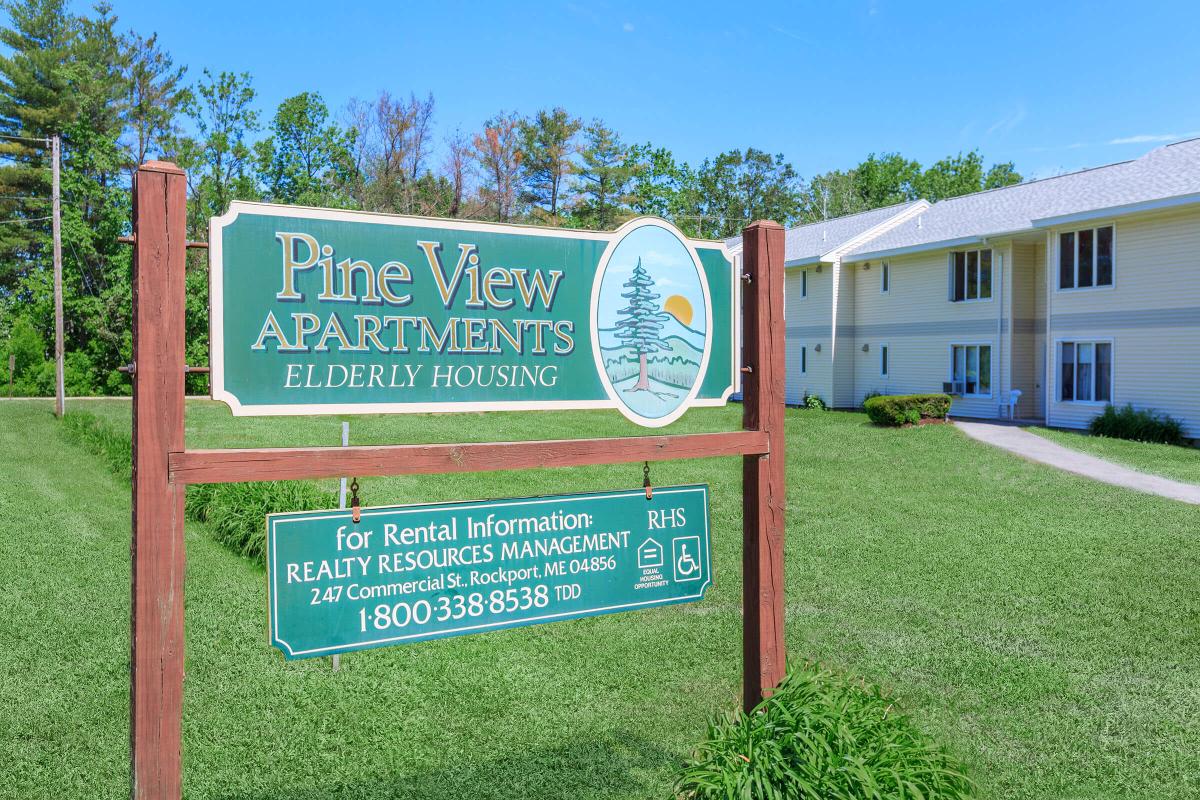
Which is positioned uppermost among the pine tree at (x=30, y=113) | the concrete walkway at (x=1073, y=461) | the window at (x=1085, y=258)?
the pine tree at (x=30, y=113)

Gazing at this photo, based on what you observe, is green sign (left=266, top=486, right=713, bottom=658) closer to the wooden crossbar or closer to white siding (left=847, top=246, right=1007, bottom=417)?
the wooden crossbar

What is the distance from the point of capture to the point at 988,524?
11398 millimetres

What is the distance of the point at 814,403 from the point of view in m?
30.5

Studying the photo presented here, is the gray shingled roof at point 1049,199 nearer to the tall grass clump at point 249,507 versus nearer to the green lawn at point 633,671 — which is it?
the green lawn at point 633,671

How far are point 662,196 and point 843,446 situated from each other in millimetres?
33974

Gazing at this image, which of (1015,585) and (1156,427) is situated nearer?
(1015,585)

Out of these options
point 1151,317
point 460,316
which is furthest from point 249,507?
point 1151,317

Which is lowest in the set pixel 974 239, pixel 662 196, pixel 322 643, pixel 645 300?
pixel 322 643

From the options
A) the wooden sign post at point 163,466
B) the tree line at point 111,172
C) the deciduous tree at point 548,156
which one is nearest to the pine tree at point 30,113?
the tree line at point 111,172

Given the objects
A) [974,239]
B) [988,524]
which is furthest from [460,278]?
[974,239]

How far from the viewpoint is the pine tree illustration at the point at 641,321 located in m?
3.98

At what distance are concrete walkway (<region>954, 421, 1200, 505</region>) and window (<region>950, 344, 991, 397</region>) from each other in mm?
3113

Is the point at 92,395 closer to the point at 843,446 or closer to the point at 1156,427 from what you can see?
the point at 843,446

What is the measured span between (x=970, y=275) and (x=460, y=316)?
25.5 metres
